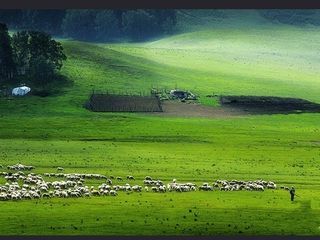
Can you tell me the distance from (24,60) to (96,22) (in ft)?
63.5

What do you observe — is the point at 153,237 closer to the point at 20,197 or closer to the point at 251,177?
the point at 20,197

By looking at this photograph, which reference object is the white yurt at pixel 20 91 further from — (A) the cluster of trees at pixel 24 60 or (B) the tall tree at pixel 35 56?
(B) the tall tree at pixel 35 56

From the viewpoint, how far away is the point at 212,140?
79062 mm

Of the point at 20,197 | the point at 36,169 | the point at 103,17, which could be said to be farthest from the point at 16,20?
the point at 20,197

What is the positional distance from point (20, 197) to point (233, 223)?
520 inches

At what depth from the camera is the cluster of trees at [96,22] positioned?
98.8 meters

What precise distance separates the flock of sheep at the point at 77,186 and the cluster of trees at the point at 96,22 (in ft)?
117

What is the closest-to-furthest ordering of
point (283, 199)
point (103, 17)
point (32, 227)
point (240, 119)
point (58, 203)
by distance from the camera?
1. point (32, 227)
2. point (58, 203)
3. point (283, 199)
4. point (240, 119)
5. point (103, 17)

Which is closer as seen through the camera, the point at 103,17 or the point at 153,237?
the point at 153,237

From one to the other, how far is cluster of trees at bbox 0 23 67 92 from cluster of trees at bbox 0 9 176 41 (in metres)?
2.22

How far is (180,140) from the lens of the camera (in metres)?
78.4

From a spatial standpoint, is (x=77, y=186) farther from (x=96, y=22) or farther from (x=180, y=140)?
(x=96, y=22)

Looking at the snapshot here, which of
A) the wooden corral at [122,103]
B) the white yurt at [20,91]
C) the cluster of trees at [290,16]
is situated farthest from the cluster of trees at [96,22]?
the cluster of trees at [290,16]

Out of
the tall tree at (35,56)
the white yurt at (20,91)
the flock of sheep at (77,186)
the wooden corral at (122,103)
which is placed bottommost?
the wooden corral at (122,103)
